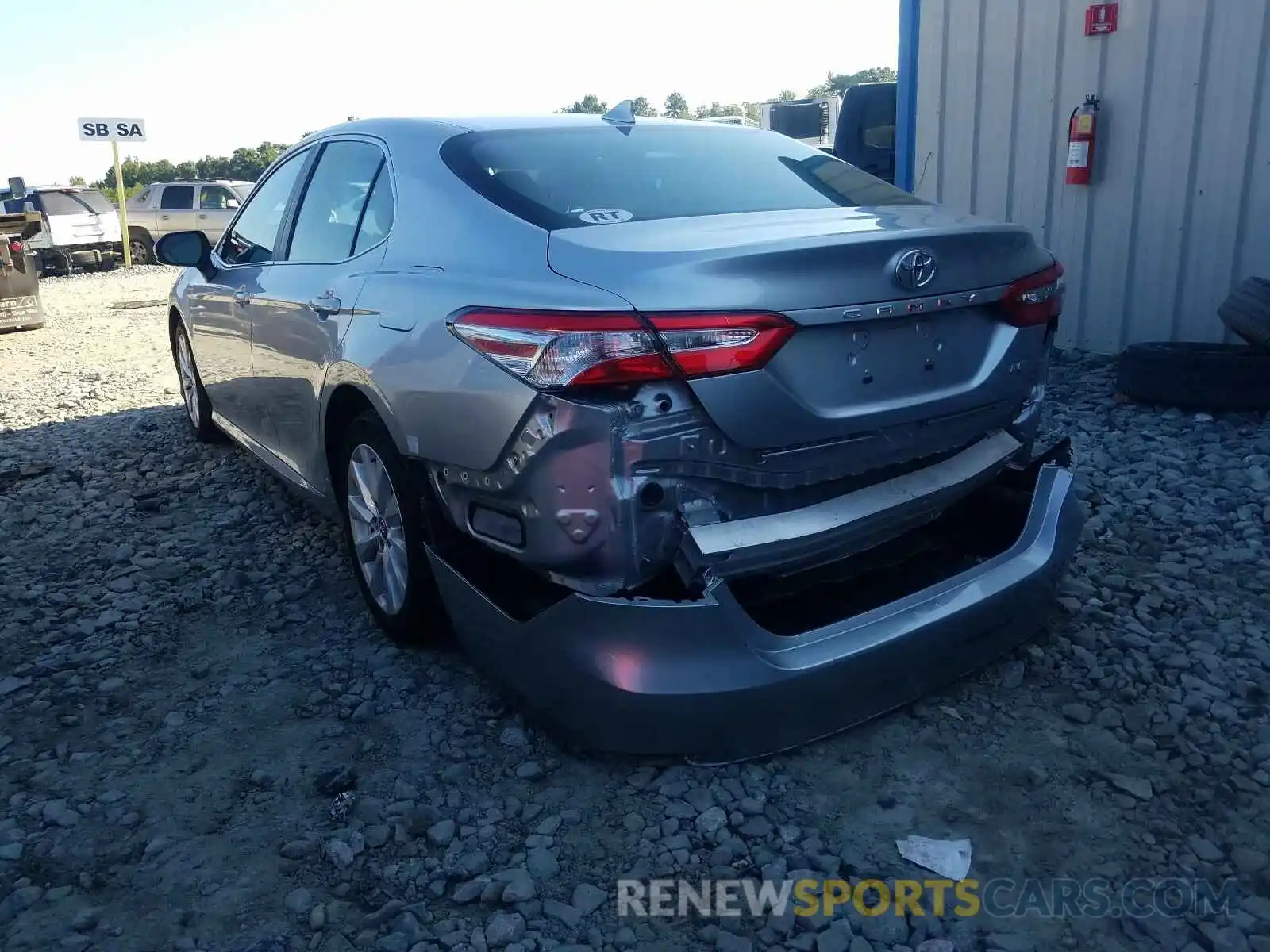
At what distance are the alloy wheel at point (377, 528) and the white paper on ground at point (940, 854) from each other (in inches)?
63.1

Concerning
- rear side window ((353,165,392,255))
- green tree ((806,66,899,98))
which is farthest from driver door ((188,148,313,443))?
green tree ((806,66,899,98))

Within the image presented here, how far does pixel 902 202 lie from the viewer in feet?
10.7

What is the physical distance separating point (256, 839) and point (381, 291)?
153 centimetres

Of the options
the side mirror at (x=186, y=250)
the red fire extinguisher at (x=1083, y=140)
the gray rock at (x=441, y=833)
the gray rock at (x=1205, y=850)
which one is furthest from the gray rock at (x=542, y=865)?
the red fire extinguisher at (x=1083, y=140)

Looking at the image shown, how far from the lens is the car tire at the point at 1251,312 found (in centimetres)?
519

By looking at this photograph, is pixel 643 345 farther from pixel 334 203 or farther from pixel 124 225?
pixel 124 225

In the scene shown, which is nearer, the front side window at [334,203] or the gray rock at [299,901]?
the gray rock at [299,901]

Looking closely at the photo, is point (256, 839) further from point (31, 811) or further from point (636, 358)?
point (636, 358)

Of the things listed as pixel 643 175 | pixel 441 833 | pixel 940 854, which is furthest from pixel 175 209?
pixel 940 854

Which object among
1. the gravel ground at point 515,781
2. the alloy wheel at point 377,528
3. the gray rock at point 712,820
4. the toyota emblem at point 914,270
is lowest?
the gravel ground at point 515,781

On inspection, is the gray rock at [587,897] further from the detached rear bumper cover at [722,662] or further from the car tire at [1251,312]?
the car tire at [1251,312]

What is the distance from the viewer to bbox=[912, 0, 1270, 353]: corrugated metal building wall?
19.9ft

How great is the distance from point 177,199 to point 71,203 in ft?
6.66

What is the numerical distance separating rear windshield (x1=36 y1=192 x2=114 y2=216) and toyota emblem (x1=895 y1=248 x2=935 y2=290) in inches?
905
